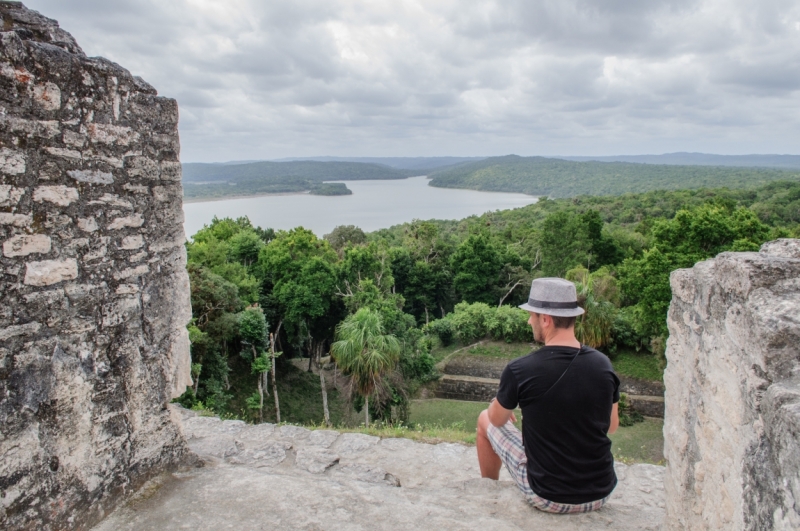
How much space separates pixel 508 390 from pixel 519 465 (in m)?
0.62

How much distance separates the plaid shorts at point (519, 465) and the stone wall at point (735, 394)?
1.45 ft

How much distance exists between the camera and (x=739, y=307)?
75.3 inches

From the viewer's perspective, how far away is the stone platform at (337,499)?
2770mm

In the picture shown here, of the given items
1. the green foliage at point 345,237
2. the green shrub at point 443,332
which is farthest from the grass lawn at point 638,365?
the green foliage at point 345,237

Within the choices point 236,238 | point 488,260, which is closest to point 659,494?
point 236,238

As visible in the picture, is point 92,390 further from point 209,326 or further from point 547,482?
point 209,326

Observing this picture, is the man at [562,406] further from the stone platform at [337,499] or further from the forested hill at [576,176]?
the forested hill at [576,176]

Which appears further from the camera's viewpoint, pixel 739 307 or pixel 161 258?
pixel 161 258

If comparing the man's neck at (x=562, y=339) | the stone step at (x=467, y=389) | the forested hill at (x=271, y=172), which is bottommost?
the stone step at (x=467, y=389)

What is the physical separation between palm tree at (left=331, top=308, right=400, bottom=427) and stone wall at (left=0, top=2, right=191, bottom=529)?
651cm

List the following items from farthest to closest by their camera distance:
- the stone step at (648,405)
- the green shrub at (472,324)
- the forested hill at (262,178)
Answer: the forested hill at (262,178) < the green shrub at (472,324) < the stone step at (648,405)

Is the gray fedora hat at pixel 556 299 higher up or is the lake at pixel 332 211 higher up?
the gray fedora hat at pixel 556 299

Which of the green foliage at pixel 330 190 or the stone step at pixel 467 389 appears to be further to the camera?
the green foliage at pixel 330 190

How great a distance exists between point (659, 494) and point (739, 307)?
2.63 meters
